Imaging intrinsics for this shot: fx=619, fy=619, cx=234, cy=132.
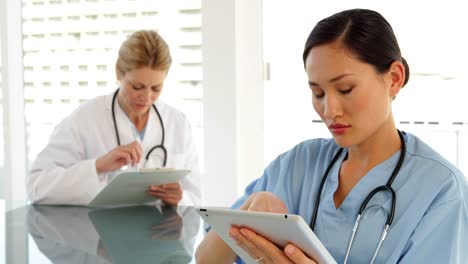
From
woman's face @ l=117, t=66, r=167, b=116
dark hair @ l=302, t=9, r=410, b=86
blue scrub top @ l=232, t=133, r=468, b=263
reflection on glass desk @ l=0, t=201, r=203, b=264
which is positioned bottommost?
reflection on glass desk @ l=0, t=201, r=203, b=264

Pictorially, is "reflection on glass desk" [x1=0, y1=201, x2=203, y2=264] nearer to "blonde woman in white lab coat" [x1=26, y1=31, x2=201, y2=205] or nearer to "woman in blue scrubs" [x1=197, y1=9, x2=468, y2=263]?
"blonde woman in white lab coat" [x1=26, y1=31, x2=201, y2=205]

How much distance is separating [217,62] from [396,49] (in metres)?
1.90

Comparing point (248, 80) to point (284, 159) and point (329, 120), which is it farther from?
point (329, 120)

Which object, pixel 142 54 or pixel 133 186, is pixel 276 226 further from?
pixel 142 54

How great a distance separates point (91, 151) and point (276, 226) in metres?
1.54

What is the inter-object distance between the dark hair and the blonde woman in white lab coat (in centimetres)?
104

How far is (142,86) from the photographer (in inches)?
93.1

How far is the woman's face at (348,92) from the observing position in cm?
116

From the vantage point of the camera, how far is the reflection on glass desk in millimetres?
1434

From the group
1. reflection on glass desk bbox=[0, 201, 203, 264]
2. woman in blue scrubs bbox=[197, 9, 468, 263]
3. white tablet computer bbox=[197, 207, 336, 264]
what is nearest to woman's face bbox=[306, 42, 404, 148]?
woman in blue scrubs bbox=[197, 9, 468, 263]

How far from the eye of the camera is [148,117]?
2.53m

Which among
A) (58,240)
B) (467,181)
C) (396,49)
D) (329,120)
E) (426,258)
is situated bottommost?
(58,240)

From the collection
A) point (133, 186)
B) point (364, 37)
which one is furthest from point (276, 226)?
point (133, 186)

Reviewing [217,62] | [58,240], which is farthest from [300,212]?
[217,62]
